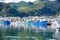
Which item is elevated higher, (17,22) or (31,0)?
(31,0)

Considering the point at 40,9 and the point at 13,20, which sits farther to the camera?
the point at 40,9

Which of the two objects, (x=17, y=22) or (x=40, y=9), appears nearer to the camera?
(x=17, y=22)

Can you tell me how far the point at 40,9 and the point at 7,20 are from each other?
11.0 feet

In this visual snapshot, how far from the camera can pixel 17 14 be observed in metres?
21.0

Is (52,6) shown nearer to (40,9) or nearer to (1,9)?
(40,9)

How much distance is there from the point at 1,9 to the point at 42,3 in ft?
9.86

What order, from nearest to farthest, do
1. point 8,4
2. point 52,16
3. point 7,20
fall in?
point 7,20 → point 52,16 → point 8,4

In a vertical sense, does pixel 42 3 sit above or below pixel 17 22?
above

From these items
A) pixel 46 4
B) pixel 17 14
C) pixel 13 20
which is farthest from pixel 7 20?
pixel 46 4

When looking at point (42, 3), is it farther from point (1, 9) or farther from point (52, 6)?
point (1, 9)

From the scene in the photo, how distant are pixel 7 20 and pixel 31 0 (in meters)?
3.78

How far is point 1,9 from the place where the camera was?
21.0 metres

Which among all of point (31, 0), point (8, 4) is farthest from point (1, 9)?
point (31, 0)

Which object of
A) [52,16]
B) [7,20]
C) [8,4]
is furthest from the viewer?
[8,4]
